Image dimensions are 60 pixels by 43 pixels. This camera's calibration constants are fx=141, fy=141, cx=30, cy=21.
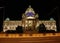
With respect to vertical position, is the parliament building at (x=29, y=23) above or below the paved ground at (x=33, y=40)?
above

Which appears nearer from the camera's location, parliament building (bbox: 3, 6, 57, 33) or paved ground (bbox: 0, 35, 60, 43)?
paved ground (bbox: 0, 35, 60, 43)

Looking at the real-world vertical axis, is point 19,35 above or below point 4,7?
below

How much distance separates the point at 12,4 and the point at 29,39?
1.59 metres

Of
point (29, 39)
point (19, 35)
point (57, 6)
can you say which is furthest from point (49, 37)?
point (57, 6)

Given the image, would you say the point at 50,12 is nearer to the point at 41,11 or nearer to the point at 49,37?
the point at 41,11

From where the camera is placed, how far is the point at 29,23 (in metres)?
2.37

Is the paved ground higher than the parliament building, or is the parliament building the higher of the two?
the parliament building

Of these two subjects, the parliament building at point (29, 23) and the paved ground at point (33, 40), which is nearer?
the paved ground at point (33, 40)

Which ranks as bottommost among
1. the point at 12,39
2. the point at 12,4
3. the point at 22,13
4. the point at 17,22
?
the point at 12,39

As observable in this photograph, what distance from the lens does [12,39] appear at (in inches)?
52.2

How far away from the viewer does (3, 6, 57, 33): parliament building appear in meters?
2.37

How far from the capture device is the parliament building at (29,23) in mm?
2366

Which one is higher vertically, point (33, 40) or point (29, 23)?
point (29, 23)

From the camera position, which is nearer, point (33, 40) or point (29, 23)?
point (33, 40)
